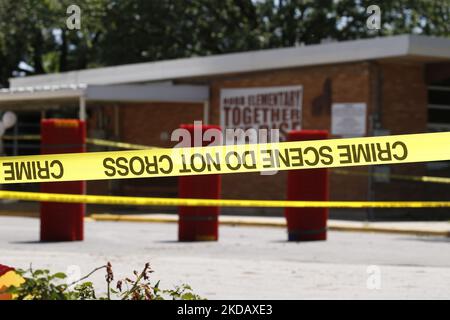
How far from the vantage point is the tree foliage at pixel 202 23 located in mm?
44031

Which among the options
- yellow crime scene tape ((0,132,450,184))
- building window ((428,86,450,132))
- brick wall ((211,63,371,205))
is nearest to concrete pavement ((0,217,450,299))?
yellow crime scene tape ((0,132,450,184))

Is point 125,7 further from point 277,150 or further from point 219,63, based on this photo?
point 277,150

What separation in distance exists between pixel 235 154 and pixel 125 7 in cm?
3732

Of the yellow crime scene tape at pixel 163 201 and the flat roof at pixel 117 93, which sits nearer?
the yellow crime scene tape at pixel 163 201

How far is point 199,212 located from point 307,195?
5.32 feet

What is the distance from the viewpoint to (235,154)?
9.02 meters

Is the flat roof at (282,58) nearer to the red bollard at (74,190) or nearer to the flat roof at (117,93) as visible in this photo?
the flat roof at (117,93)

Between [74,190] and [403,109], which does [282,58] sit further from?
[74,190]

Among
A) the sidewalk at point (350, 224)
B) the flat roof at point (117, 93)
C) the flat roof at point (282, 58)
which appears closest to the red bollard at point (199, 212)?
the sidewalk at point (350, 224)

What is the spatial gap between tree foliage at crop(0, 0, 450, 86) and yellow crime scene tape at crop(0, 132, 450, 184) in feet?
113

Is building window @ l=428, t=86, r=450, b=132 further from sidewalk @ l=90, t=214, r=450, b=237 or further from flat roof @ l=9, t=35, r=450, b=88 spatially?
sidewalk @ l=90, t=214, r=450, b=237

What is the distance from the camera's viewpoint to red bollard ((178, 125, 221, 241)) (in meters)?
15.5

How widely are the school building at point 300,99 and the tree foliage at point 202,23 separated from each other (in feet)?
48.2

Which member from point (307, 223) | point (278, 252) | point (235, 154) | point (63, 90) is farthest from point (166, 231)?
point (235, 154)
